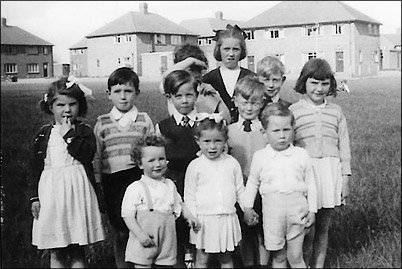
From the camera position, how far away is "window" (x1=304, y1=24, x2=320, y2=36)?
234 cm

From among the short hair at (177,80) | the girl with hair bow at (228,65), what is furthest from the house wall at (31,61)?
the girl with hair bow at (228,65)

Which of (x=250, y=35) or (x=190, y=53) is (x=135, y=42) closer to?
(x=190, y=53)

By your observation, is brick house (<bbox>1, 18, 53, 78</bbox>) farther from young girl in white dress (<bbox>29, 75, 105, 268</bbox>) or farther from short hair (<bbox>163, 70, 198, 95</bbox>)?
short hair (<bbox>163, 70, 198, 95</bbox>)

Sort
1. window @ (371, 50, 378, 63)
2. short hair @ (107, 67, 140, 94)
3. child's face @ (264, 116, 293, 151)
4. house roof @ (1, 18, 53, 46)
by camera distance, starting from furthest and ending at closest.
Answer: house roof @ (1, 18, 53, 46) → window @ (371, 50, 378, 63) → child's face @ (264, 116, 293, 151) → short hair @ (107, 67, 140, 94)

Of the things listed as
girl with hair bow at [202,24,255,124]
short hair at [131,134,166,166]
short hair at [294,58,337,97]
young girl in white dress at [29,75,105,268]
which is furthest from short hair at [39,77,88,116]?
short hair at [294,58,337,97]

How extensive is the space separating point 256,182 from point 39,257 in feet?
6.42

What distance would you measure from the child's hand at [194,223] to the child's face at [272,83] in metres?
0.54

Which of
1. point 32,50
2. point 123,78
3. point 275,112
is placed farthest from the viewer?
point 32,50

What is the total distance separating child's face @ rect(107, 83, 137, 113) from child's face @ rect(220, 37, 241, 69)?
1.18ft

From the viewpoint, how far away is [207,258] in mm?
2141

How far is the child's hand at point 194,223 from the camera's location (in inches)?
78.7

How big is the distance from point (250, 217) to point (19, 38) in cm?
167

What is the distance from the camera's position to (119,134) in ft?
6.19

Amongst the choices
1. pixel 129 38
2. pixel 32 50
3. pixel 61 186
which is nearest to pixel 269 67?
pixel 129 38
